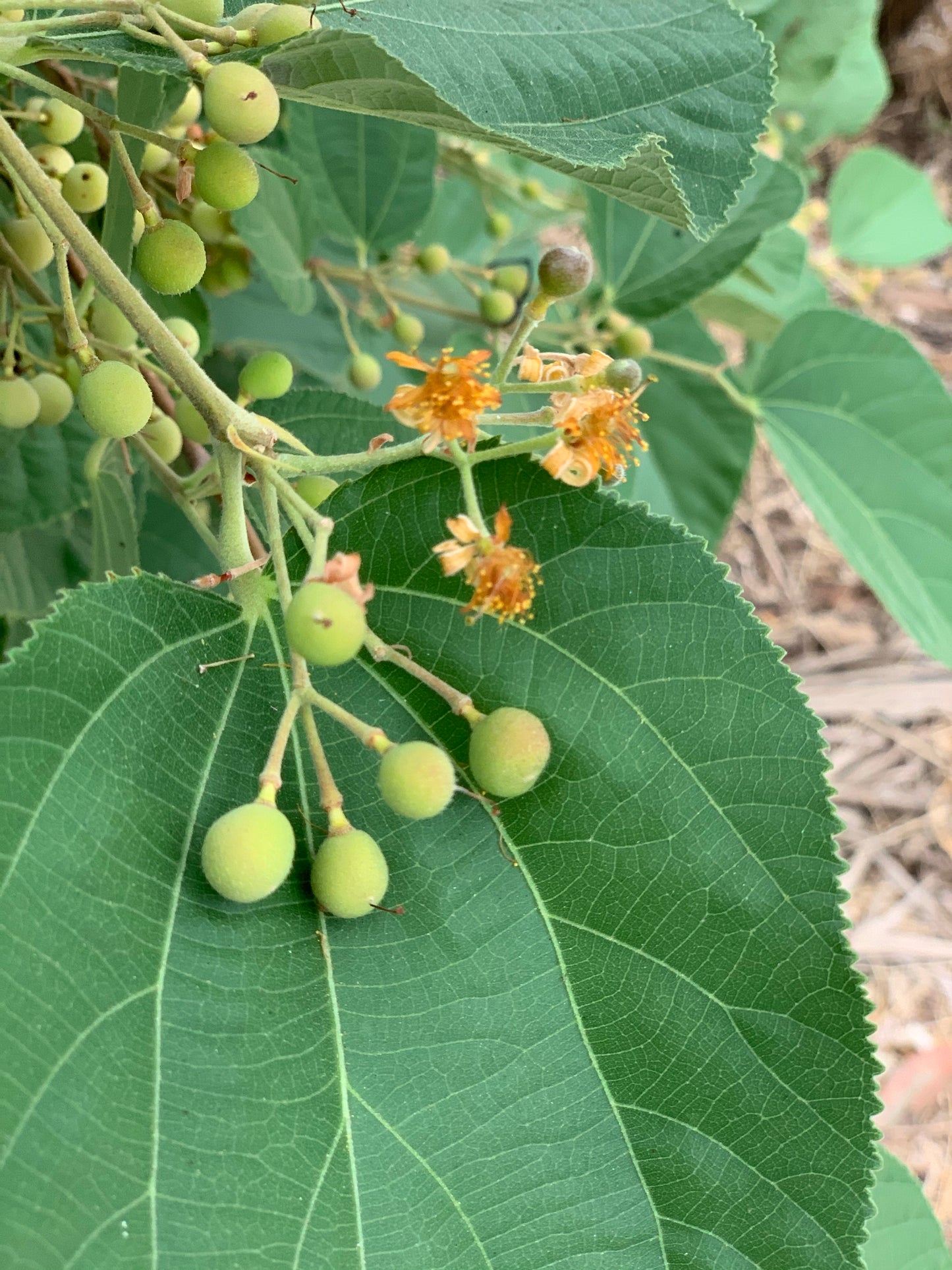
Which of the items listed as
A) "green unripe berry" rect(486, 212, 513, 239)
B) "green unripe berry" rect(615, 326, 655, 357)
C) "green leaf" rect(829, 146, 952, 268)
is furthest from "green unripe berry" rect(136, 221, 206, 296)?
"green leaf" rect(829, 146, 952, 268)

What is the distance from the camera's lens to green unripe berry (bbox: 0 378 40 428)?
821 millimetres

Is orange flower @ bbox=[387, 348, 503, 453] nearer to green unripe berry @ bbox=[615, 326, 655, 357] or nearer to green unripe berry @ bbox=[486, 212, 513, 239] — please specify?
green unripe berry @ bbox=[615, 326, 655, 357]

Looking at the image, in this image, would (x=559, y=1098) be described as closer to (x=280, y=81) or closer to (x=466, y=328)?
(x=280, y=81)

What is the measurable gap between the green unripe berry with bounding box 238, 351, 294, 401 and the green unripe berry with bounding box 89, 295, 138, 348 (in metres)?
0.12

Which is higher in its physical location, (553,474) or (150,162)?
(150,162)

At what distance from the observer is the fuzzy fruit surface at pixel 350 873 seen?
0.62 meters

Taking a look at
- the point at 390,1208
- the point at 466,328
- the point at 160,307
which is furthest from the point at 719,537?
the point at 390,1208

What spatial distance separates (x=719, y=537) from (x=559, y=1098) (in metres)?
→ 1.29

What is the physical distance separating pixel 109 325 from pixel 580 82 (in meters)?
0.39

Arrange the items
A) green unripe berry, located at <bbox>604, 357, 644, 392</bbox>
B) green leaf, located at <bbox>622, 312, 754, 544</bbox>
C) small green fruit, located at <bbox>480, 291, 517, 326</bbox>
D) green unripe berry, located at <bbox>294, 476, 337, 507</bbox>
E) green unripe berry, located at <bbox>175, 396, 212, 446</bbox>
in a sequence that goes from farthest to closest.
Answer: green leaf, located at <bbox>622, 312, 754, 544</bbox>, small green fruit, located at <bbox>480, 291, 517, 326</bbox>, green unripe berry, located at <bbox>175, 396, 212, 446</bbox>, green unripe berry, located at <bbox>294, 476, 337, 507</bbox>, green unripe berry, located at <bbox>604, 357, 644, 392</bbox>

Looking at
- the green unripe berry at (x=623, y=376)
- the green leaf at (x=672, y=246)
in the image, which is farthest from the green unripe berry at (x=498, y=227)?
the green unripe berry at (x=623, y=376)

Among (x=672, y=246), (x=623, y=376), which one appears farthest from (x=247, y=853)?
(x=672, y=246)

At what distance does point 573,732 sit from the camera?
712mm

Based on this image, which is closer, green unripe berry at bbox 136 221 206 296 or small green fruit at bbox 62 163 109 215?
green unripe berry at bbox 136 221 206 296
